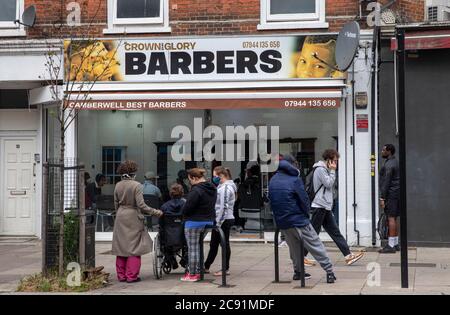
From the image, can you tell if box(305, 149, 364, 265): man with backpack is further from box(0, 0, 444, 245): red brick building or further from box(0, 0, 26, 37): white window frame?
box(0, 0, 26, 37): white window frame

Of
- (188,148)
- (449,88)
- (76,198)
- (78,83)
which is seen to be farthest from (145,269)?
(449,88)

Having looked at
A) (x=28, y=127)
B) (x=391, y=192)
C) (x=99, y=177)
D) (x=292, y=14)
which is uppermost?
(x=292, y=14)

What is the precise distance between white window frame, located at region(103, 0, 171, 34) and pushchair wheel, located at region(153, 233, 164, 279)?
600 cm

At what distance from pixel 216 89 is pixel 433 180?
190 inches

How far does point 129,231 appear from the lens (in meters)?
10.3

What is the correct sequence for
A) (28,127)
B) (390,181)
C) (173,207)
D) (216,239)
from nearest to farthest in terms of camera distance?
1. (173,207)
2. (216,239)
3. (390,181)
4. (28,127)

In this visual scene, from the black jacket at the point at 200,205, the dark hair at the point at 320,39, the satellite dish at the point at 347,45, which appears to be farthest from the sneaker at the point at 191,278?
the dark hair at the point at 320,39

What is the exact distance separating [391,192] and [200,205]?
459 cm

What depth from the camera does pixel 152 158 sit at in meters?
15.5

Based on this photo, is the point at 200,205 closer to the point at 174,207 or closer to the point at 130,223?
the point at 174,207

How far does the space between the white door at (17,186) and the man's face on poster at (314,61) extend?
6.49 meters

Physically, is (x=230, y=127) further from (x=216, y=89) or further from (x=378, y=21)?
(x=378, y=21)

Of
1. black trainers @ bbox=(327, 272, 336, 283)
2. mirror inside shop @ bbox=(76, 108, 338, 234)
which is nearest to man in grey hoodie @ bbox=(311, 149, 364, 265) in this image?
black trainers @ bbox=(327, 272, 336, 283)

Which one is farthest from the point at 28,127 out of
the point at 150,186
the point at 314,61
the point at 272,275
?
the point at 272,275
